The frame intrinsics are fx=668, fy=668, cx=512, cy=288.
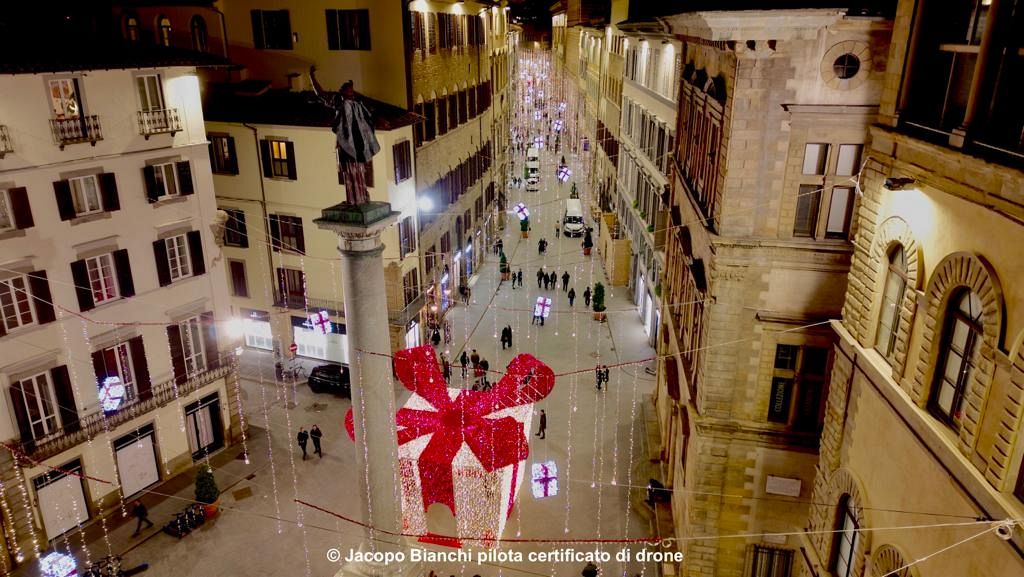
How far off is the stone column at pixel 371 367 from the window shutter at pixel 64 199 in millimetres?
11790

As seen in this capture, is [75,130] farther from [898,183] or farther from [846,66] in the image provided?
[898,183]

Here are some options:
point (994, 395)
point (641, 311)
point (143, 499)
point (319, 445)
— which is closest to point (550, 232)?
point (641, 311)

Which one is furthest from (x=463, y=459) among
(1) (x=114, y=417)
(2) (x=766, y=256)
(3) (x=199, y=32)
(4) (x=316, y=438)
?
(3) (x=199, y=32)

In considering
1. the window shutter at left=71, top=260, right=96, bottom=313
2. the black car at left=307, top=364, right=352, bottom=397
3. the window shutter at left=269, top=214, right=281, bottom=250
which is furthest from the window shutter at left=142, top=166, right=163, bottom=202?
the black car at left=307, top=364, right=352, bottom=397

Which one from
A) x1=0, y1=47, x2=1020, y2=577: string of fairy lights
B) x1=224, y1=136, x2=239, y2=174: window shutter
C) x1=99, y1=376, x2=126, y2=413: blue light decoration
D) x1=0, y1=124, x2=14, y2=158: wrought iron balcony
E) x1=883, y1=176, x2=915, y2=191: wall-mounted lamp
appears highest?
x1=883, y1=176, x2=915, y2=191: wall-mounted lamp

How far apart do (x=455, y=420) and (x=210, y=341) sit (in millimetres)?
9163

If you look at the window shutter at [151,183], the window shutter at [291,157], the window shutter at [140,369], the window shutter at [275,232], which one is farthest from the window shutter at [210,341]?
the window shutter at [291,157]

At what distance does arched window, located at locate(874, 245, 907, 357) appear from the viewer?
10.2 meters

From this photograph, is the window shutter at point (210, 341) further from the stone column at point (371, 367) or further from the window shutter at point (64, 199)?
the stone column at point (371, 367)

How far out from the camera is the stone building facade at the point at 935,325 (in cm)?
740

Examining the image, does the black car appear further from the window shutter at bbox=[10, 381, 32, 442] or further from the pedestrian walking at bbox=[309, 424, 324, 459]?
the window shutter at bbox=[10, 381, 32, 442]

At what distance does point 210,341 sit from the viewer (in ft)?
77.8

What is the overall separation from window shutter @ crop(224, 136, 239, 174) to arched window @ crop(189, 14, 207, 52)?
209 inches

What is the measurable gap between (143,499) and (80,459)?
9.50 feet
